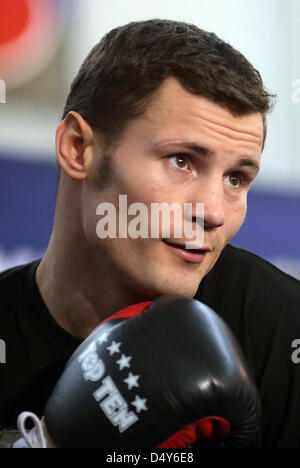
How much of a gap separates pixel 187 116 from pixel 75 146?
25 cm

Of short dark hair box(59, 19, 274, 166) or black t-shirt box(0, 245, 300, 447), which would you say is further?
black t-shirt box(0, 245, 300, 447)

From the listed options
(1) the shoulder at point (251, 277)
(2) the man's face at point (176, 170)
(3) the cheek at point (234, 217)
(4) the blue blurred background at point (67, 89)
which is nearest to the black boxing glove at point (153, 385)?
(2) the man's face at point (176, 170)

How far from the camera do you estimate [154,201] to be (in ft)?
3.56

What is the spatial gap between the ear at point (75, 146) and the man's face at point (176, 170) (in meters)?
0.08

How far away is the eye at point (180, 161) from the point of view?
1.10 metres

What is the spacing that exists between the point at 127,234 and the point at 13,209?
101 cm

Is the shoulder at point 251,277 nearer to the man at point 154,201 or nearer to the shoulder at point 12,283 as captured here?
the man at point 154,201

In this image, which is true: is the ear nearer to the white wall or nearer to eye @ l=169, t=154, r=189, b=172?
eye @ l=169, t=154, r=189, b=172

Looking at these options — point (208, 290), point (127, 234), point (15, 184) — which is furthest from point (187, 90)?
point (15, 184)

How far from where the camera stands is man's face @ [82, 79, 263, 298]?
1083 millimetres

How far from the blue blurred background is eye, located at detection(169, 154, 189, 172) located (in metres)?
1.00

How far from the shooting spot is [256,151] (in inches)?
45.2

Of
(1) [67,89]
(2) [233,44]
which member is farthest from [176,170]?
(2) [233,44]

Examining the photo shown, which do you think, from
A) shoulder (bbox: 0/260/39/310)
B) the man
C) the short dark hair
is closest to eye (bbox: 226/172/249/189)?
the man
